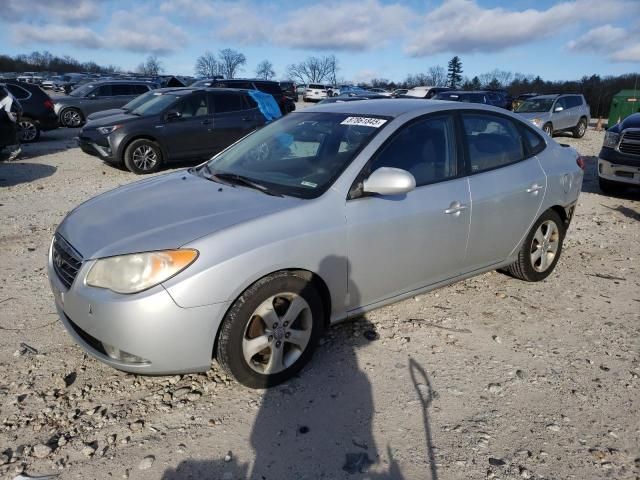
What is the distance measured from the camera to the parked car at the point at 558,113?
17.1m

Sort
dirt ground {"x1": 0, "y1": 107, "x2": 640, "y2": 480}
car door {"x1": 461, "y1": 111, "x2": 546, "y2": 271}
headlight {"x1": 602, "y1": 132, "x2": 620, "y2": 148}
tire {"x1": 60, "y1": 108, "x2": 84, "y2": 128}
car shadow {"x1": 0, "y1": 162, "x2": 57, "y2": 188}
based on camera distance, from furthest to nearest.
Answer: tire {"x1": 60, "y1": 108, "x2": 84, "y2": 128}, car shadow {"x1": 0, "y1": 162, "x2": 57, "y2": 188}, headlight {"x1": 602, "y1": 132, "x2": 620, "y2": 148}, car door {"x1": 461, "y1": 111, "x2": 546, "y2": 271}, dirt ground {"x1": 0, "y1": 107, "x2": 640, "y2": 480}

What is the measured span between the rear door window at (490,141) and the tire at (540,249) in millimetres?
685

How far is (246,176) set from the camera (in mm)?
3562

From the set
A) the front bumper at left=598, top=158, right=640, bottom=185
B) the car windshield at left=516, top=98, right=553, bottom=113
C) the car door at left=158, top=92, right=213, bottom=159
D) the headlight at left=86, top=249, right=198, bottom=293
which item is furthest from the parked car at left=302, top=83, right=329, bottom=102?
the headlight at left=86, top=249, right=198, bottom=293

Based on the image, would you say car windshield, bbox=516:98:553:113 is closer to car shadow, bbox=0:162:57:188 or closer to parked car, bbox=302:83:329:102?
car shadow, bbox=0:162:57:188

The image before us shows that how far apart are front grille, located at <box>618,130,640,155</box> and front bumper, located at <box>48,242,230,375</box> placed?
776 cm

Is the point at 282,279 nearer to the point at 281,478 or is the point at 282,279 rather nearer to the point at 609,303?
the point at 281,478

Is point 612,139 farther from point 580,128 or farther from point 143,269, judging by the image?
point 580,128

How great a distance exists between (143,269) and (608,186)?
8.47 m

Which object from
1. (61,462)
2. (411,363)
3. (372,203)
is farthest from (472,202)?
(61,462)

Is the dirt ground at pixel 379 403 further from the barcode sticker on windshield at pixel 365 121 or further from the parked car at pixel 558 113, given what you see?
the parked car at pixel 558 113

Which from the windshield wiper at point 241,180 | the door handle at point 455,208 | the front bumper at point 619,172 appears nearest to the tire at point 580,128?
the front bumper at point 619,172

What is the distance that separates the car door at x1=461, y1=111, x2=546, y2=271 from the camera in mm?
3844

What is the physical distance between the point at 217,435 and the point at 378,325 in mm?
1584
